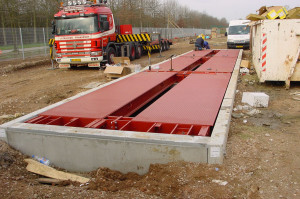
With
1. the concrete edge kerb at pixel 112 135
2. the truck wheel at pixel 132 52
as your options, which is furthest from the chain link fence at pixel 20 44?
the concrete edge kerb at pixel 112 135

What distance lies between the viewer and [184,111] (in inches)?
202

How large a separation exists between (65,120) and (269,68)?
20.1ft

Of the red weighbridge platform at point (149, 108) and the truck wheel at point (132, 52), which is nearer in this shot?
the red weighbridge platform at point (149, 108)

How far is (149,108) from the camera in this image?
17.7 ft

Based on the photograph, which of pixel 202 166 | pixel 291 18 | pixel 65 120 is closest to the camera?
pixel 202 166

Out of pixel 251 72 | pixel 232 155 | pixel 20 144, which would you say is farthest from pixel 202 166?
pixel 251 72

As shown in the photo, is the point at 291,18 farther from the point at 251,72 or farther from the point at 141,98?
the point at 141,98

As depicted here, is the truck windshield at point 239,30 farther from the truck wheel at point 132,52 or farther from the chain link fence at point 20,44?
the chain link fence at point 20,44

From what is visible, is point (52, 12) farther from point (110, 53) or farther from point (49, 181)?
point (49, 181)

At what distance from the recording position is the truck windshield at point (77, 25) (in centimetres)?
1334

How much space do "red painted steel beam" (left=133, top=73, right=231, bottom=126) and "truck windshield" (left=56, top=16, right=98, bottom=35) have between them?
7236mm

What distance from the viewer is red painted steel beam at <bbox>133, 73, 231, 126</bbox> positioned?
4.75 metres

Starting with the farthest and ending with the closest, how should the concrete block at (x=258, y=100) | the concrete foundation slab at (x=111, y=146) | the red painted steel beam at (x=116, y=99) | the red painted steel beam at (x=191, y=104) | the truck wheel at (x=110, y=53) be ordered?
the truck wheel at (x=110, y=53) → the concrete block at (x=258, y=100) → the red painted steel beam at (x=116, y=99) → the red painted steel beam at (x=191, y=104) → the concrete foundation slab at (x=111, y=146)

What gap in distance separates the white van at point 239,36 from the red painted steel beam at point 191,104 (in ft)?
51.9
